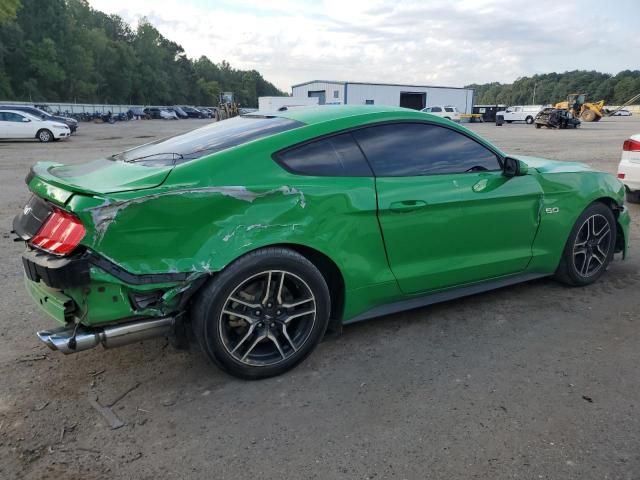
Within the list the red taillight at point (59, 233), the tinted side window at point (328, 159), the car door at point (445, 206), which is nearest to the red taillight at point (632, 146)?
the car door at point (445, 206)

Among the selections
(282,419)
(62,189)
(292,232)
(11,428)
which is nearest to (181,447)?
(282,419)

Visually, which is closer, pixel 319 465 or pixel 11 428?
pixel 319 465

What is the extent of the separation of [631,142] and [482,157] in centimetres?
510

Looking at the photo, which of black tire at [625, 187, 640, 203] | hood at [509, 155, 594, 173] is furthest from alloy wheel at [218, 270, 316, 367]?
black tire at [625, 187, 640, 203]

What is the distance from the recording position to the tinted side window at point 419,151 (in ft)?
11.2

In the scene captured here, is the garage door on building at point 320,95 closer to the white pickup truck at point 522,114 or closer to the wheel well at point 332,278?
the white pickup truck at point 522,114

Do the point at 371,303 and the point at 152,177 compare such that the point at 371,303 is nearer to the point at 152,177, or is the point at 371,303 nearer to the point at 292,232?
the point at 292,232

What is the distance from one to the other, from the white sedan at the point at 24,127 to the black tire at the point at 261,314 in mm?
22872

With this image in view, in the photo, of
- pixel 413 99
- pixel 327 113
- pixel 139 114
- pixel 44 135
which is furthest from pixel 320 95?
pixel 327 113

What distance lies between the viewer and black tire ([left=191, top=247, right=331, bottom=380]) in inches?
112

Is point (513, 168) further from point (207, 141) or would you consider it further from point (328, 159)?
point (207, 141)

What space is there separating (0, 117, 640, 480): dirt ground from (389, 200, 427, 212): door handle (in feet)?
3.09

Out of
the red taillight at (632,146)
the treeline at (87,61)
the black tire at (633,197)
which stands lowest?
the black tire at (633,197)

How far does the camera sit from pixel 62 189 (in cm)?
273
